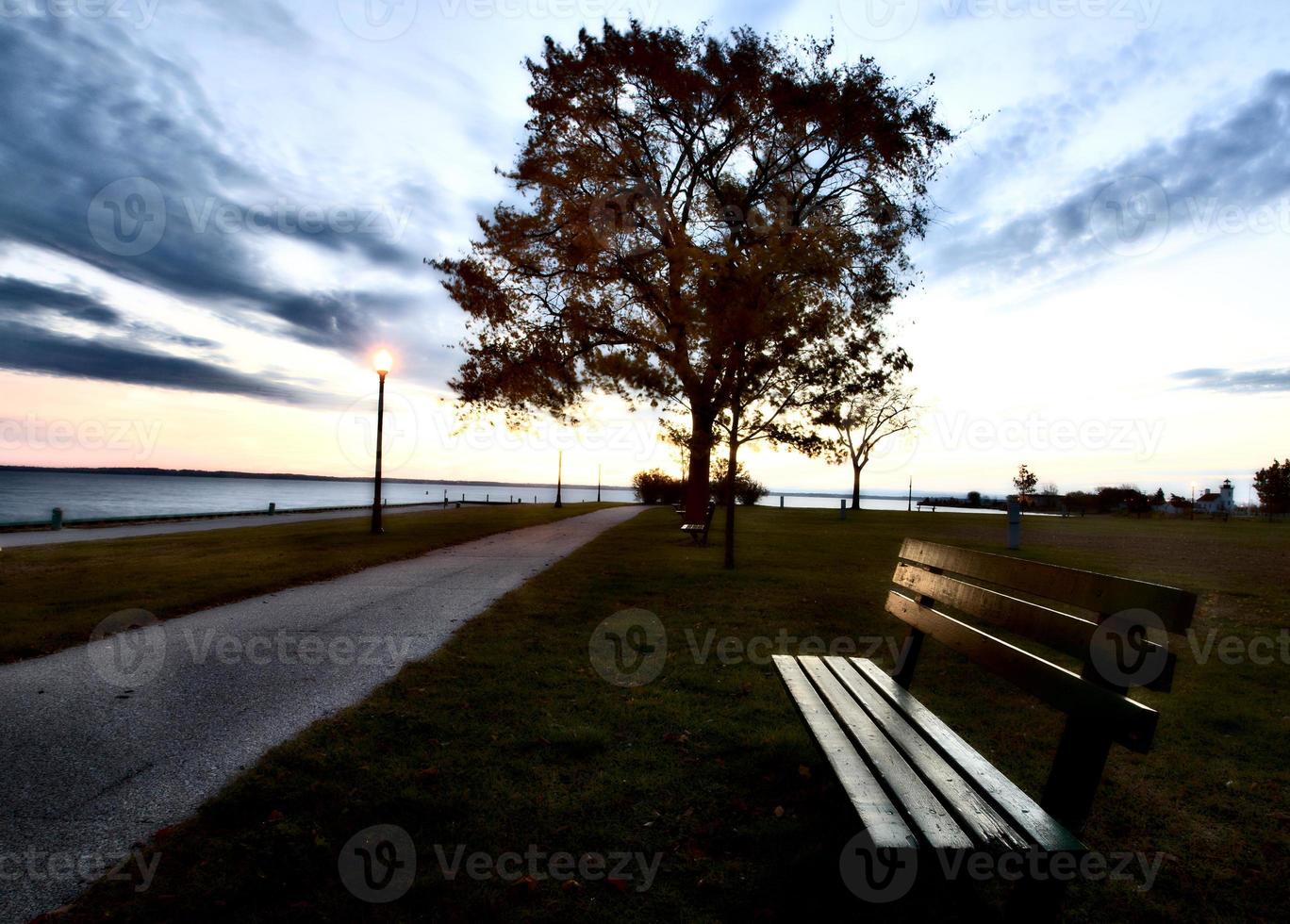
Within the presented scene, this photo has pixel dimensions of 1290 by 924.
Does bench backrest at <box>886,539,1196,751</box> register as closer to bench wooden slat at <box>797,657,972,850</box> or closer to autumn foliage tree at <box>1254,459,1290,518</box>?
bench wooden slat at <box>797,657,972,850</box>

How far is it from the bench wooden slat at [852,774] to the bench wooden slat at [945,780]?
7.2 inches

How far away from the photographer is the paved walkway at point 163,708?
2.77 metres

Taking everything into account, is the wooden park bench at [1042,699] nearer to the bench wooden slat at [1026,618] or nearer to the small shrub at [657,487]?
the bench wooden slat at [1026,618]

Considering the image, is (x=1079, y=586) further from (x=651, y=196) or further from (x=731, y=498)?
(x=651, y=196)

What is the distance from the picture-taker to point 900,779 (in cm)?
241

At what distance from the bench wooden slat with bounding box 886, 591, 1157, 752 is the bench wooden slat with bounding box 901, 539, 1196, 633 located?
0.79 feet

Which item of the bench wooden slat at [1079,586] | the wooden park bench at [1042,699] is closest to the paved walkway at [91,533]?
the wooden park bench at [1042,699]

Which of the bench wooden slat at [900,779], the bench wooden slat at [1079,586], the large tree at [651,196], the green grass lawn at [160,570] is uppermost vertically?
the large tree at [651,196]

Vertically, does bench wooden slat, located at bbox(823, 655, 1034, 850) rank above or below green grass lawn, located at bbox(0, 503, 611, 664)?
above

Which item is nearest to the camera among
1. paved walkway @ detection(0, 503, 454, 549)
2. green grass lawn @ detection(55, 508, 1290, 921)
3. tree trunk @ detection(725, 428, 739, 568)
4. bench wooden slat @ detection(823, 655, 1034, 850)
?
bench wooden slat @ detection(823, 655, 1034, 850)

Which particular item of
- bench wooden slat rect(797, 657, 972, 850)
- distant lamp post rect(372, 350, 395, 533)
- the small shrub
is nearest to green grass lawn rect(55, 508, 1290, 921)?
bench wooden slat rect(797, 657, 972, 850)

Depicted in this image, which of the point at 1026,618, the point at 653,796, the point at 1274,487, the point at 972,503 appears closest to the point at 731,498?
the point at 653,796

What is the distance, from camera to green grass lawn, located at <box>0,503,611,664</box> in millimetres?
6625

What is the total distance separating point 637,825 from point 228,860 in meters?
1.66
